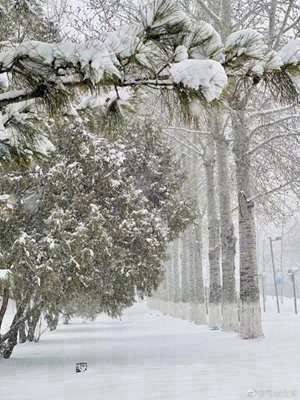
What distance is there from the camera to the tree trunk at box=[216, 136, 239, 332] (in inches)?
705

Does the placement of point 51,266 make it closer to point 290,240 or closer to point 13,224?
point 13,224

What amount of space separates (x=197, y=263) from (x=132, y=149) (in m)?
12.9

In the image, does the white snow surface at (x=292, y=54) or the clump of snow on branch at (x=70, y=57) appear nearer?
the clump of snow on branch at (x=70, y=57)

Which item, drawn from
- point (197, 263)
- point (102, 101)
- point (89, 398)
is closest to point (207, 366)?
point (89, 398)

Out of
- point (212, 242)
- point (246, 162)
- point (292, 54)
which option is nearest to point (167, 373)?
point (292, 54)

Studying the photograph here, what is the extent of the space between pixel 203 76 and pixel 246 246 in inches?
440

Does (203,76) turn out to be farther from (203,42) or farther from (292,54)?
(292,54)

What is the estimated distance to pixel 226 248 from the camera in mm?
17969

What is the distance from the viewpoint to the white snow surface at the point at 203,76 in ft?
11.9

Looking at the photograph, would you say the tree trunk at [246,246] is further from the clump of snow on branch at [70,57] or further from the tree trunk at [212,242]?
the clump of snow on branch at [70,57]

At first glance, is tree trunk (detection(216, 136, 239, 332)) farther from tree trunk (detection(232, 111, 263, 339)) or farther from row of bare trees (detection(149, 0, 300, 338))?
tree trunk (detection(232, 111, 263, 339))

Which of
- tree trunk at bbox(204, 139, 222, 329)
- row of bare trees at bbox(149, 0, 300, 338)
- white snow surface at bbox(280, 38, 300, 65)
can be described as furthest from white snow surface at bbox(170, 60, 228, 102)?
tree trunk at bbox(204, 139, 222, 329)

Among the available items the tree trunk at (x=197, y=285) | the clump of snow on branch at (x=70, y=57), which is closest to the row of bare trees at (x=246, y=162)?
the tree trunk at (x=197, y=285)

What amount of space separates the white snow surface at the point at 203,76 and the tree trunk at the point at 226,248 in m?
14.2
